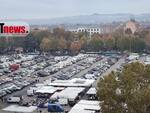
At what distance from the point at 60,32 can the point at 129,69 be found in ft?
138

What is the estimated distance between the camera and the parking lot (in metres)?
23.0

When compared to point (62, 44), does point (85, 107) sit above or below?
below

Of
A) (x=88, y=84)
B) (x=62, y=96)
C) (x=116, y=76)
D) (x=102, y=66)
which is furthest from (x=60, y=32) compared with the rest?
(x=116, y=76)

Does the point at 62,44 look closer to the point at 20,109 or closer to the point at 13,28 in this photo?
the point at 20,109

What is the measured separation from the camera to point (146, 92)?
12.0 m

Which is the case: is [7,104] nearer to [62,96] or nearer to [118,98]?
[62,96]

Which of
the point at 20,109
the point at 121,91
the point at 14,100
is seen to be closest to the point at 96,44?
the point at 14,100

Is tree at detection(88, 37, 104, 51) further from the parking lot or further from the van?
the van

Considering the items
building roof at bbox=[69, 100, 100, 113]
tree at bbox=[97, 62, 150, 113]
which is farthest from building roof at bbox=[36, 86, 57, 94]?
tree at bbox=[97, 62, 150, 113]

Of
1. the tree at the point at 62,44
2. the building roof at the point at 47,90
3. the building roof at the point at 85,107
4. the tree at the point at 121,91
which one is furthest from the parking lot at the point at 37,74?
the tree at the point at 121,91

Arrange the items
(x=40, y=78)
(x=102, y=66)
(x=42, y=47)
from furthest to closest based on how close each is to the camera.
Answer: (x=42, y=47), (x=102, y=66), (x=40, y=78)

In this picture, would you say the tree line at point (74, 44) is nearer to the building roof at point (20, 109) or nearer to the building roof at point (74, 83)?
the building roof at point (74, 83)

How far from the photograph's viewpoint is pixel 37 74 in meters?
30.2

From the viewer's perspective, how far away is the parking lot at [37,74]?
904 inches
